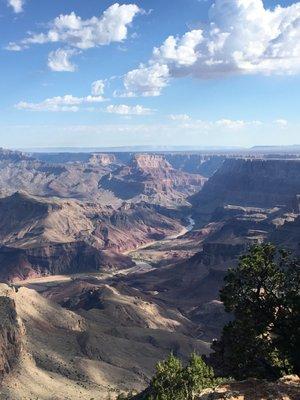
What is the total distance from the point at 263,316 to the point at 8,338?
69679 mm

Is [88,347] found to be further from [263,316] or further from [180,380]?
[263,316]

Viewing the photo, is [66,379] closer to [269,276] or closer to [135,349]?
[135,349]

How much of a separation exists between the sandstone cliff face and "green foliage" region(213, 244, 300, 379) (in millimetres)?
62127

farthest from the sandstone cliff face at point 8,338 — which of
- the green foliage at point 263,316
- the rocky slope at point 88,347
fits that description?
the green foliage at point 263,316

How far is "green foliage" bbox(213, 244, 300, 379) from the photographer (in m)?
34.8

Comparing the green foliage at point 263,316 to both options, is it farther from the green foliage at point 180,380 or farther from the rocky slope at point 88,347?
the rocky slope at point 88,347

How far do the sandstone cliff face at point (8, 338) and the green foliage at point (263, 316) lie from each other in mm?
62127

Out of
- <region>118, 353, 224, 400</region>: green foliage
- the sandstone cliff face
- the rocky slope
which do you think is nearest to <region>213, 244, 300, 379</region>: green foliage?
<region>118, 353, 224, 400</region>: green foliage

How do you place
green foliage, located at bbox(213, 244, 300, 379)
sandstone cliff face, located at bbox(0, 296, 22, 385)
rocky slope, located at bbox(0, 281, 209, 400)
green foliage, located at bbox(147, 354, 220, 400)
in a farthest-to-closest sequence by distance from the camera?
sandstone cliff face, located at bbox(0, 296, 22, 385)
rocky slope, located at bbox(0, 281, 209, 400)
green foliage, located at bbox(147, 354, 220, 400)
green foliage, located at bbox(213, 244, 300, 379)

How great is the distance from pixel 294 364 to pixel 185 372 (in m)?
11.1

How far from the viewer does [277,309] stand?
3653cm

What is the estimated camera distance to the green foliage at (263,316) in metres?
34.8

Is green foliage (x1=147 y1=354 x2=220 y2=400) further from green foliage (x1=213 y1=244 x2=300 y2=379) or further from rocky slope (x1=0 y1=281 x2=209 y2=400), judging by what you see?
rocky slope (x1=0 y1=281 x2=209 y2=400)

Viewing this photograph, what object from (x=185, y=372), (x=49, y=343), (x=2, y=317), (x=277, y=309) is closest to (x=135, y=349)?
(x=49, y=343)
